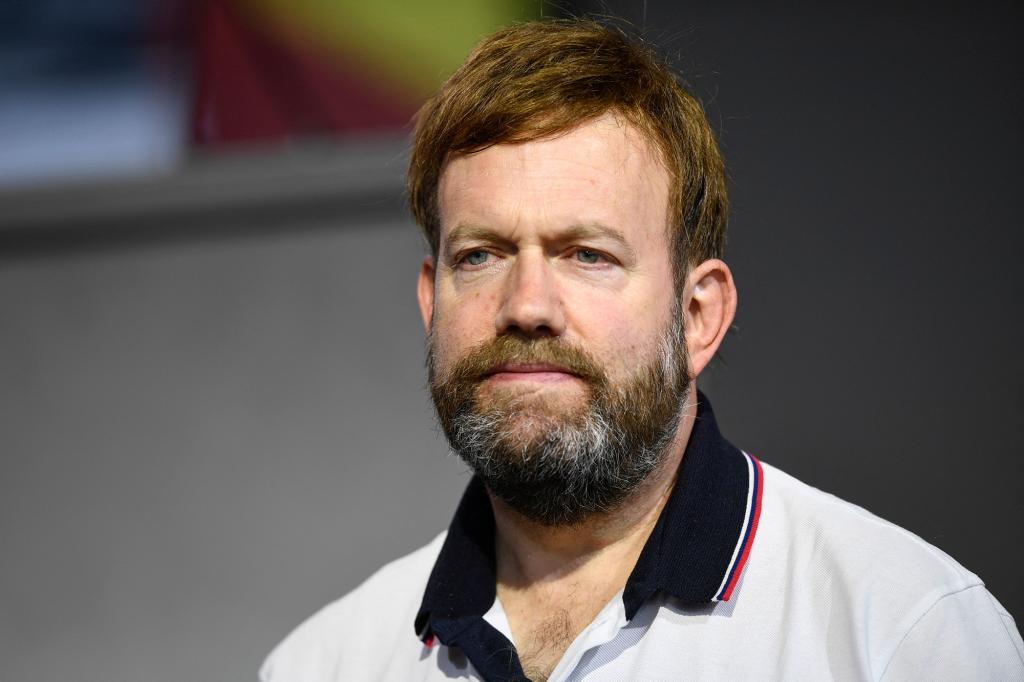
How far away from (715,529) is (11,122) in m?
2.36

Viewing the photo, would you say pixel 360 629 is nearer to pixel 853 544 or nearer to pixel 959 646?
pixel 853 544

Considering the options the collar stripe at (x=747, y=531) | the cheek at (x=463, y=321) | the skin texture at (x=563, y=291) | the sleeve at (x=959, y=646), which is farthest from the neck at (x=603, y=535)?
the sleeve at (x=959, y=646)

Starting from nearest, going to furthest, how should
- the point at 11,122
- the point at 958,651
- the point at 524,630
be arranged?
the point at 958,651 → the point at 524,630 → the point at 11,122

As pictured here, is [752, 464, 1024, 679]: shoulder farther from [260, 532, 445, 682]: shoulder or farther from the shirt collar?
[260, 532, 445, 682]: shoulder

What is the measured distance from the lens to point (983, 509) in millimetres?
2045

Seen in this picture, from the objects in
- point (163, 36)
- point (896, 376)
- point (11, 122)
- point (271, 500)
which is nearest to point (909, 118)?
point (896, 376)

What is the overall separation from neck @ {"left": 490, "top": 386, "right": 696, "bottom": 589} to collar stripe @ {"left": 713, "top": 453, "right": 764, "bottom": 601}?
0.10 metres

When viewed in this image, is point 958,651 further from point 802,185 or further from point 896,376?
point 802,185

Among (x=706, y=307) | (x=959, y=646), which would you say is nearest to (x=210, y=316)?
(x=706, y=307)

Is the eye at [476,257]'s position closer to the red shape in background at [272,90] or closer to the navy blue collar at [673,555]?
the navy blue collar at [673,555]

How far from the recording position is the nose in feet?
4.59

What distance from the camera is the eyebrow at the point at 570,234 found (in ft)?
4.74

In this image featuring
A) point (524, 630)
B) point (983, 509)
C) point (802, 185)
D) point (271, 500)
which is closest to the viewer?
point (524, 630)

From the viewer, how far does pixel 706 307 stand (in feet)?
5.31
